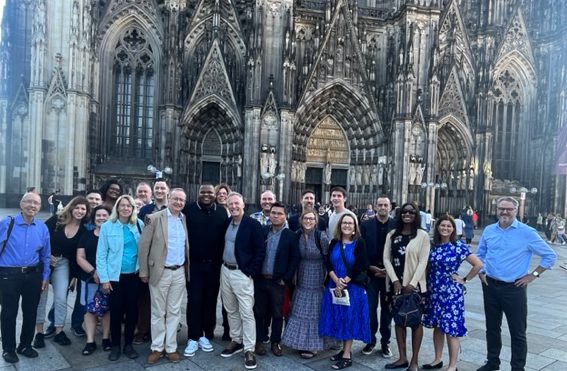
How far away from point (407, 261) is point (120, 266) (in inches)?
126

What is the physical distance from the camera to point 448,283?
4.53m

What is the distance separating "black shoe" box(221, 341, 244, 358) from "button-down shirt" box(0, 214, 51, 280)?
7.36 feet

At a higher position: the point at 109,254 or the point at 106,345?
the point at 109,254

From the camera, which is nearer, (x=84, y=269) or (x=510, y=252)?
(x=510, y=252)

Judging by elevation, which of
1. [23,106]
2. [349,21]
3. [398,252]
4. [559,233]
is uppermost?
[349,21]

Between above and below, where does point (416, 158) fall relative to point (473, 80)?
below

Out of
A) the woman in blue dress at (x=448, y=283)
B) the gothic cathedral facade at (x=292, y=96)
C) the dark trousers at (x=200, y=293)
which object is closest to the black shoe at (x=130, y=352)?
the dark trousers at (x=200, y=293)

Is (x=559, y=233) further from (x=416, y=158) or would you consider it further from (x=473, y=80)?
(x=473, y=80)

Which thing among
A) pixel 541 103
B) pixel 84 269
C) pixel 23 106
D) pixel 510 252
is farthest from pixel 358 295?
pixel 541 103

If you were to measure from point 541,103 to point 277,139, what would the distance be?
18288 millimetres

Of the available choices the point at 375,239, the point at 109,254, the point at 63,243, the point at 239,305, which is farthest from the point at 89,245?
the point at 375,239

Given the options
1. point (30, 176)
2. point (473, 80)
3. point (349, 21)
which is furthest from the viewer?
point (473, 80)

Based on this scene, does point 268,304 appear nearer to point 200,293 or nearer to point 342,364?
point 200,293

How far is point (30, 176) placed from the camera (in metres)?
20.0
